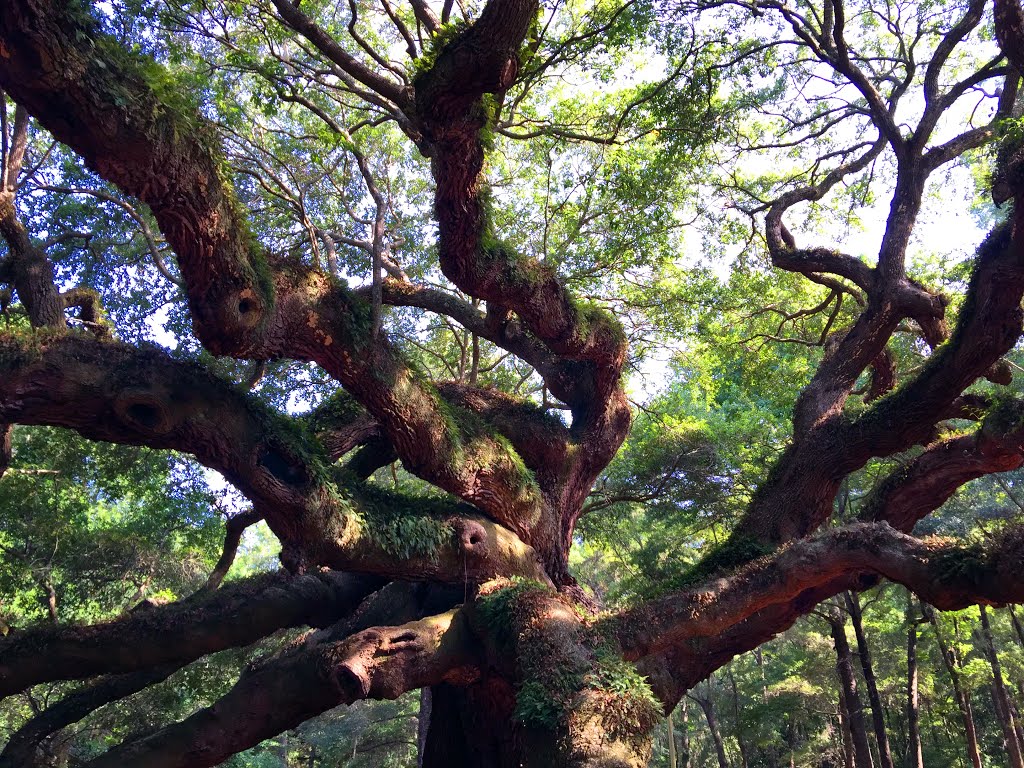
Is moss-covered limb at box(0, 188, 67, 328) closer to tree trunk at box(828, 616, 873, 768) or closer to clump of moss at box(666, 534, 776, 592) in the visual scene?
clump of moss at box(666, 534, 776, 592)

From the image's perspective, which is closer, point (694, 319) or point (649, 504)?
point (694, 319)

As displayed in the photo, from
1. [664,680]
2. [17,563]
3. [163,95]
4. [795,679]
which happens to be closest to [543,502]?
[664,680]

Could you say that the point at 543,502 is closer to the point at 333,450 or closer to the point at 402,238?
the point at 333,450

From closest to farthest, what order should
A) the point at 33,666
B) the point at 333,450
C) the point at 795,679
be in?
the point at 33,666 < the point at 333,450 < the point at 795,679

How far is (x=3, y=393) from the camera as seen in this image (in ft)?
16.3

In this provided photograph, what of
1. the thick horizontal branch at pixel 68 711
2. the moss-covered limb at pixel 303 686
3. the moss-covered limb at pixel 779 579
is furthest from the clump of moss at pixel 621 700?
the thick horizontal branch at pixel 68 711

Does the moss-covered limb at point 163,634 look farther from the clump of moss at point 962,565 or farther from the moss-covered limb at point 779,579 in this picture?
the clump of moss at point 962,565

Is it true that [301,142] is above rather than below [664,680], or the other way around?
above

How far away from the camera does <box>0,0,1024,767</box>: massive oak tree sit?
5.01 meters

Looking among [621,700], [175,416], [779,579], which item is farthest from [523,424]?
[175,416]

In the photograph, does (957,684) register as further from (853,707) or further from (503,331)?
(503,331)

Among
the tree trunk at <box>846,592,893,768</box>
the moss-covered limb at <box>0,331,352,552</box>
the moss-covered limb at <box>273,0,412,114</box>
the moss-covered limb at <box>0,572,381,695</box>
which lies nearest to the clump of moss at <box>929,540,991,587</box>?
the moss-covered limb at <box>0,331,352,552</box>

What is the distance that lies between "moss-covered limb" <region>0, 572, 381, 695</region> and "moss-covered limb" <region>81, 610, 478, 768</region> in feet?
2.36

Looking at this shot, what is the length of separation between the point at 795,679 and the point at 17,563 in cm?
1674
